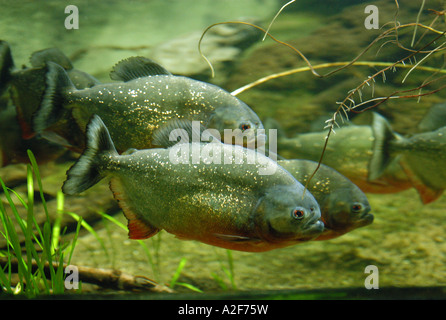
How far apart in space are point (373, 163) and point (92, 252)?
2.54 m

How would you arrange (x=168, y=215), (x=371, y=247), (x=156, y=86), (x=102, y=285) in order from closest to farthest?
(x=168, y=215) → (x=156, y=86) → (x=102, y=285) → (x=371, y=247)

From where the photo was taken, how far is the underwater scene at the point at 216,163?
56.4 inches

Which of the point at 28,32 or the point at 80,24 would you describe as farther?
the point at 80,24

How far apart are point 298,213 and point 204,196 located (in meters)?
0.39

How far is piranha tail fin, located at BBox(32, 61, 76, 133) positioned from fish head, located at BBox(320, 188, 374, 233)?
1530 mm

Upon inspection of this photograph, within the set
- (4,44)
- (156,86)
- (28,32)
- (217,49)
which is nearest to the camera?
(156,86)

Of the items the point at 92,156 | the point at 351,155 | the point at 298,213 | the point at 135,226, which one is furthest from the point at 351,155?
the point at 92,156

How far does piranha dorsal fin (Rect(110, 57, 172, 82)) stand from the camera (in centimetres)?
187

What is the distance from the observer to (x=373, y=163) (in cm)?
285

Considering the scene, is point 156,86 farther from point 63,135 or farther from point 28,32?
point 28,32
